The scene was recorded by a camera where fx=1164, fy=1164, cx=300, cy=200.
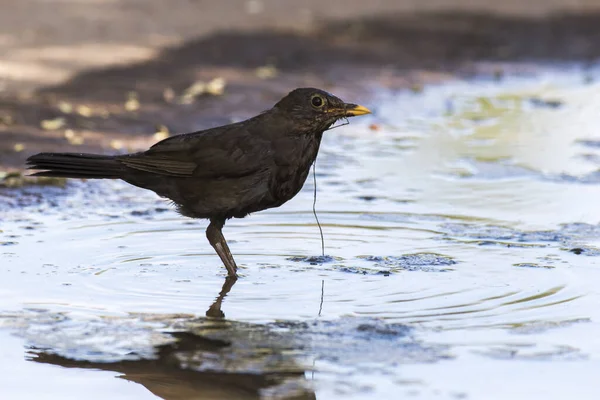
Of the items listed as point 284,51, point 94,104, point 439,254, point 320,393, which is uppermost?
point 284,51

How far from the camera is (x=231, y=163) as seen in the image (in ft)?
19.0

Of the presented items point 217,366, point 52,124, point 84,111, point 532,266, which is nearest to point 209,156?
point 217,366

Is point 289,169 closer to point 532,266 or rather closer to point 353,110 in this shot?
point 353,110

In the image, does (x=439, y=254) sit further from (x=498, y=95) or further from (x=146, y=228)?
(x=498, y=95)

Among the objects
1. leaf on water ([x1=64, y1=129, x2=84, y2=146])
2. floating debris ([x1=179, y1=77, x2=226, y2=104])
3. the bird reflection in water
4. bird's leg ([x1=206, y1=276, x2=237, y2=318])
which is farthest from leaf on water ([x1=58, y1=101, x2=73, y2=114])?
the bird reflection in water

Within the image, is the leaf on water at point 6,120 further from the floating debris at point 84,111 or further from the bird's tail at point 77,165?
the bird's tail at point 77,165

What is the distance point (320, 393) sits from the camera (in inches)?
165

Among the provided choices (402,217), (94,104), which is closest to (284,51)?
(94,104)

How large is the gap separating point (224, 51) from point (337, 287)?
799 centimetres

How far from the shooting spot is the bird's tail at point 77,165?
5.87 meters

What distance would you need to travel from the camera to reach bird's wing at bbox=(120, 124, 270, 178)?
575 cm

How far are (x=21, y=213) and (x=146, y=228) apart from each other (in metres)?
0.85

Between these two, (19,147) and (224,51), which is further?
(224,51)

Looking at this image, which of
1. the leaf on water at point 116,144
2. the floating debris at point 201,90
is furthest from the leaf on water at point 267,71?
the leaf on water at point 116,144
